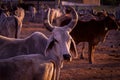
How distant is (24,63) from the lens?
601 cm

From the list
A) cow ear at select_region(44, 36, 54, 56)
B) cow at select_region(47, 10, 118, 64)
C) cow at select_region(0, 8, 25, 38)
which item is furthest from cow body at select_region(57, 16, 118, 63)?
cow ear at select_region(44, 36, 54, 56)

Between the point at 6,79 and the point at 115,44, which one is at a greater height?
the point at 6,79

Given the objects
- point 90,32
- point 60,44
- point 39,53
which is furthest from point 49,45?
point 90,32

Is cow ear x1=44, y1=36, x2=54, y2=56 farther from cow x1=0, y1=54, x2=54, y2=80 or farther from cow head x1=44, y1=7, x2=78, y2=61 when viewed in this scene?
cow x1=0, y1=54, x2=54, y2=80

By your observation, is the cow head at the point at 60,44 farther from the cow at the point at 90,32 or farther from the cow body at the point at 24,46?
the cow at the point at 90,32

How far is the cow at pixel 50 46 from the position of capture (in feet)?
23.7

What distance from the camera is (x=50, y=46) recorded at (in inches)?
289

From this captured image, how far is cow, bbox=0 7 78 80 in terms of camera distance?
7230mm

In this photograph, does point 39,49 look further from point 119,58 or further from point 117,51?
point 117,51

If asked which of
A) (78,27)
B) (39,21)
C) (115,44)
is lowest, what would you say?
(39,21)

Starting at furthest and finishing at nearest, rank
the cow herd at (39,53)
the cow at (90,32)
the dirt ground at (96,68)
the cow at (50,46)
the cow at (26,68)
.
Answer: the cow at (90,32)
the dirt ground at (96,68)
the cow at (50,46)
the cow herd at (39,53)
the cow at (26,68)

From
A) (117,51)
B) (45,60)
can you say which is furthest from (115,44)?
(45,60)

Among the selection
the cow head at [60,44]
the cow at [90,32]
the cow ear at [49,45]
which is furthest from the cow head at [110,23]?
the cow ear at [49,45]

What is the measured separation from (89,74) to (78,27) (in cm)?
267
